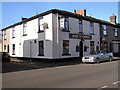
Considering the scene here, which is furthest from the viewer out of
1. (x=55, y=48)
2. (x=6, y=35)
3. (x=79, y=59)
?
(x=6, y=35)

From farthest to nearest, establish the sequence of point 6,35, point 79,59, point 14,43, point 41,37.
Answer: point 6,35, point 14,43, point 79,59, point 41,37

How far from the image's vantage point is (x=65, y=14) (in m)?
17.9

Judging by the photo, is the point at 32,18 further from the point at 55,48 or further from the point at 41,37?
the point at 55,48

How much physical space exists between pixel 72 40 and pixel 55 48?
11.4 feet

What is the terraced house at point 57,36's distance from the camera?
16.7m

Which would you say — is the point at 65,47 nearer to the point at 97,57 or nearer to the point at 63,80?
the point at 97,57

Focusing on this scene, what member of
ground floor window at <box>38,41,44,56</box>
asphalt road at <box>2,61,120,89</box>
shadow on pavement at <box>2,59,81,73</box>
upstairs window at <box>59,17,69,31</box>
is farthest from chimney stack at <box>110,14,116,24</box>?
asphalt road at <box>2,61,120,89</box>

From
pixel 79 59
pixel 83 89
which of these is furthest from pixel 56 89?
pixel 79 59

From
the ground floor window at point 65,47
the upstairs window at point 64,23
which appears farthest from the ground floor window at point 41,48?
the upstairs window at point 64,23

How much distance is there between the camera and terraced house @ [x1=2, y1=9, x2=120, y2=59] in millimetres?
16734

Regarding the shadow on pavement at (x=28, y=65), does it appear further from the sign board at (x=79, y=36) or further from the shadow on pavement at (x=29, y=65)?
the sign board at (x=79, y=36)

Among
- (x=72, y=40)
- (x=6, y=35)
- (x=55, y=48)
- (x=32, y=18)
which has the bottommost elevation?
(x=55, y=48)

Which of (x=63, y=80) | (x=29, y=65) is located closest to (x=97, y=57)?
(x=29, y=65)

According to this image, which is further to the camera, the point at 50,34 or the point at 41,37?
the point at 41,37
